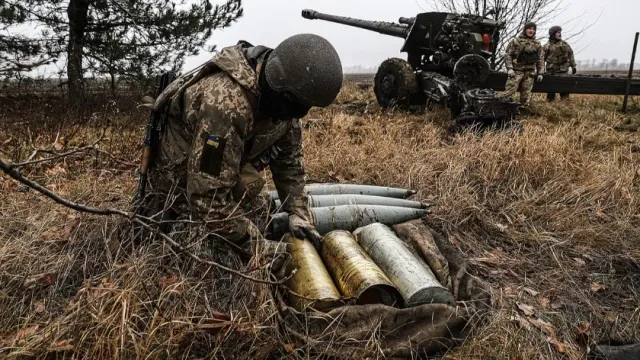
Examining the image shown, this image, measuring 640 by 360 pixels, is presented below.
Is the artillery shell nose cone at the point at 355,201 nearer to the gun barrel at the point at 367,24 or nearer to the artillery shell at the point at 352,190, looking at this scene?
the artillery shell at the point at 352,190

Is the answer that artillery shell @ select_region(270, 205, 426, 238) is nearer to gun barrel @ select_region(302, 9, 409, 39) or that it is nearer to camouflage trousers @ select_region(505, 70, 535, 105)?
gun barrel @ select_region(302, 9, 409, 39)

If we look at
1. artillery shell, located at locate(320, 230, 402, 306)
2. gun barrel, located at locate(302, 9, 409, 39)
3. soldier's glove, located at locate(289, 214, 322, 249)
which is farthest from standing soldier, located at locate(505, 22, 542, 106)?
artillery shell, located at locate(320, 230, 402, 306)

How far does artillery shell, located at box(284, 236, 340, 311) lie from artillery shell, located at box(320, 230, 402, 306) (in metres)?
0.06

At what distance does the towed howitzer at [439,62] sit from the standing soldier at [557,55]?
118 inches

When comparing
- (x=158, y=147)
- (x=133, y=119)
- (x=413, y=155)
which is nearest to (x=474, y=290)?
(x=158, y=147)

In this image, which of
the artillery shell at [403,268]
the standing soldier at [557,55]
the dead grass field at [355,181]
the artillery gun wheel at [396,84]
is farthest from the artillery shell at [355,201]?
the standing soldier at [557,55]

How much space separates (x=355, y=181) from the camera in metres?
4.73

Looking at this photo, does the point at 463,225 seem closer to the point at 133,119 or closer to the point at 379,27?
the point at 133,119

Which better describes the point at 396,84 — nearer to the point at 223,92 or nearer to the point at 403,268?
the point at 403,268

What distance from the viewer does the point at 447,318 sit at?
248 centimetres

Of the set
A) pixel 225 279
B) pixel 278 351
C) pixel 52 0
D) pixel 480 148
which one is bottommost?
pixel 278 351

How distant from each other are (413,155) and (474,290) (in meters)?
2.53

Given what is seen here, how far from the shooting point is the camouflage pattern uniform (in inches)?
449

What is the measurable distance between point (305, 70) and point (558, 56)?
11.1 meters
